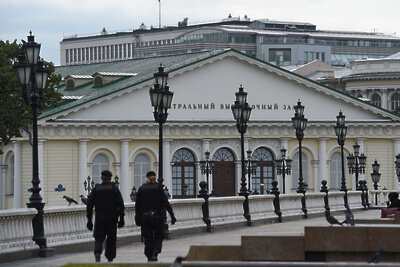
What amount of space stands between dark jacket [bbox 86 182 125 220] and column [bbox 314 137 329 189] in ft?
239

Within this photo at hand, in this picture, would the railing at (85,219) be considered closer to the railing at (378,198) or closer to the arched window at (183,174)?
the railing at (378,198)

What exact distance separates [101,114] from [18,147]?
5925 millimetres

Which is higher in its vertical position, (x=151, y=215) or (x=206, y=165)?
(x=206, y=165)

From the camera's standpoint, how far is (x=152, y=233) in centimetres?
2642

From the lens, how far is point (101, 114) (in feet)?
295

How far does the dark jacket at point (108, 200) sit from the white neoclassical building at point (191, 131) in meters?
60.5

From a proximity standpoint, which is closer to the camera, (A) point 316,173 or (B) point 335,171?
(A) point 316,173

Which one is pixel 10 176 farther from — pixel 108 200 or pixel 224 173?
pixel 108 200

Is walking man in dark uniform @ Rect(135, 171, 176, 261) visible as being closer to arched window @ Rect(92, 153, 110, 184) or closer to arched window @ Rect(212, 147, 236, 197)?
arched window @ Rect(92, 153, 110, 184)

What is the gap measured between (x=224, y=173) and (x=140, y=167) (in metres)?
6.91

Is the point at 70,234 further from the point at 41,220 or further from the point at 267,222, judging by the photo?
the point at 267,222

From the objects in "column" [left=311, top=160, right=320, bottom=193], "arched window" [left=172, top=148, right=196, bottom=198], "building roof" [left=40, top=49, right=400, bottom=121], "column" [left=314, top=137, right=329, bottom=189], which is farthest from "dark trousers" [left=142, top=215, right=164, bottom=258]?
"column" [left=311, top=160, right=320, bottom=193]

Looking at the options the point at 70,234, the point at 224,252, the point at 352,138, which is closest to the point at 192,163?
the point at 352,138

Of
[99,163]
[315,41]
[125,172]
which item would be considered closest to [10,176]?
[99,163]
